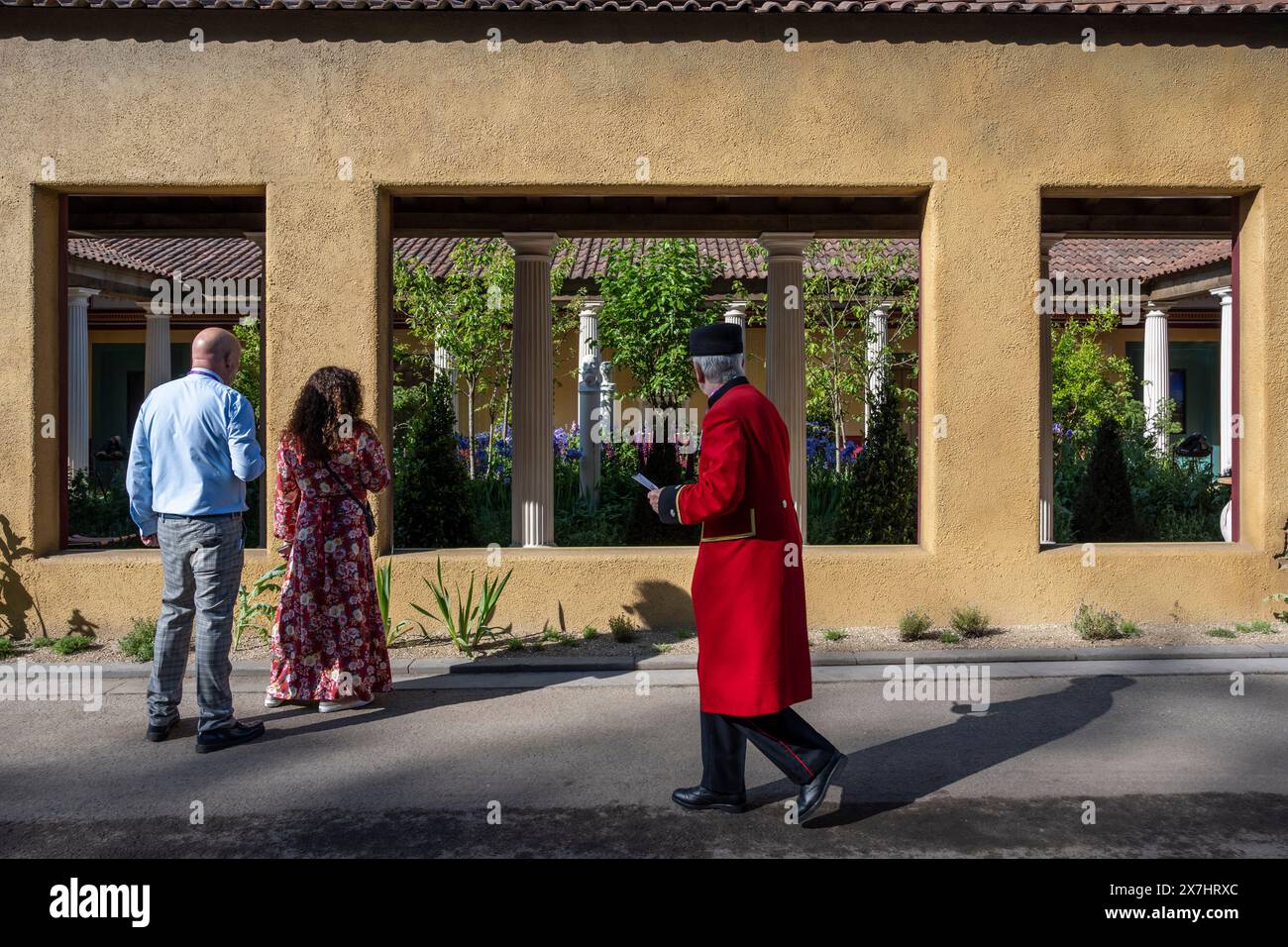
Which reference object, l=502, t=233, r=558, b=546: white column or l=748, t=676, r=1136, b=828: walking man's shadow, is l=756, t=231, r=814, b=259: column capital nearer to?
l=502, t=233, r=558, b=546: white column

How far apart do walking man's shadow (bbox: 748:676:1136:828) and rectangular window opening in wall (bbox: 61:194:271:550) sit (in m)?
3.29

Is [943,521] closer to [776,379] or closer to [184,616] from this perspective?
[776,379]

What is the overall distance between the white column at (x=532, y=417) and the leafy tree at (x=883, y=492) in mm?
2924

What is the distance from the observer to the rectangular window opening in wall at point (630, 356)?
10.7m

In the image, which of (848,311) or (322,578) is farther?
(848,311)

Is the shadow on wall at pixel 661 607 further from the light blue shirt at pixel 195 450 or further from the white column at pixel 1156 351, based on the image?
the white column at pixel 1156 351

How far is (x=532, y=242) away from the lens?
10820 millimetres

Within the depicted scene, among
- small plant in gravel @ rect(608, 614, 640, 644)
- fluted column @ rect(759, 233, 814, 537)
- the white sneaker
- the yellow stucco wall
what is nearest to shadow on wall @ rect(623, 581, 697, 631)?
the yellow stucco wall

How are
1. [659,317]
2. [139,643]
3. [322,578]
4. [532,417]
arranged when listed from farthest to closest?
[659,317]
[532,417]
[139,643]
[322,578]

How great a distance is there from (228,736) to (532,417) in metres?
5.15

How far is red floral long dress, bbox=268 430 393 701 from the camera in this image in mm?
6332

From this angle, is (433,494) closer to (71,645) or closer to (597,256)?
(71,645)

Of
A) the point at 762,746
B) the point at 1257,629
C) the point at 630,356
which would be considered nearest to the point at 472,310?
the point at 630,356

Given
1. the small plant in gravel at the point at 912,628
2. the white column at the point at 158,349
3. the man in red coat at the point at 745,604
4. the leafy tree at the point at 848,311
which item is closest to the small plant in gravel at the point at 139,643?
the man in red coat at the point at 745,604
